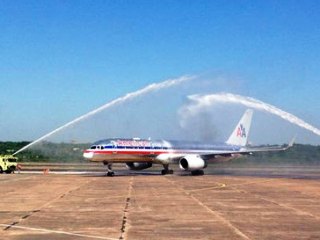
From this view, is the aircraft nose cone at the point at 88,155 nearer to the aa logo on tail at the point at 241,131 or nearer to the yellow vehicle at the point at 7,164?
the yellow vehicle at the point at 7,164

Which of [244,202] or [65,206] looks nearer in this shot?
[65,206]

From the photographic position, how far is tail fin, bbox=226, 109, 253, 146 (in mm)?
73169

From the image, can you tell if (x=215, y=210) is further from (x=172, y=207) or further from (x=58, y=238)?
(x=58, y=238)

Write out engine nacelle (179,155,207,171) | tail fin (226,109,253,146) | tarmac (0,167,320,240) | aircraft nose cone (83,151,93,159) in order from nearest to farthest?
tarmac (0,167,320,240), aircraft nose cone (83,151,93,159), engine nacelle (179,155,207,171), tail fin (226,109,253,146)

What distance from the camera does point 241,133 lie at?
73.6 m

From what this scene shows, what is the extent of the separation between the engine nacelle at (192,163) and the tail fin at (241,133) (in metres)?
16.0

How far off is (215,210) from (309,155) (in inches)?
3748

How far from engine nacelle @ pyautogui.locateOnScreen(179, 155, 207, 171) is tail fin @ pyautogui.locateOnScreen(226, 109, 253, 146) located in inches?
631

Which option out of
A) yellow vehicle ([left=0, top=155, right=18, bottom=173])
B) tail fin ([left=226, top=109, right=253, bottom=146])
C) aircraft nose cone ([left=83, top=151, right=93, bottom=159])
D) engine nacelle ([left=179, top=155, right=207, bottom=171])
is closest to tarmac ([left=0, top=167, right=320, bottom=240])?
aircraft nose cone ([left=83, top=151, right=93, bottom=159])

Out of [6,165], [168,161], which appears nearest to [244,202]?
[168,161]

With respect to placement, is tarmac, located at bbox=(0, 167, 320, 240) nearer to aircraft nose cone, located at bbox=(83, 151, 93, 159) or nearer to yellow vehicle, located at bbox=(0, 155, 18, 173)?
aircraft nose cone, located at bbox=(83, 151, 93, 159)

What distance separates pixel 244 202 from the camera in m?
23.8

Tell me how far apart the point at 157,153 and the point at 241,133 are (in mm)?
20077

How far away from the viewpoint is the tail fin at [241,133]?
7317cm
